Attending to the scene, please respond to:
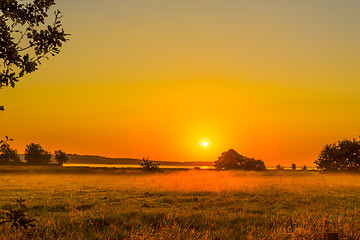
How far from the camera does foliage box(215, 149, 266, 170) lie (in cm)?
10075

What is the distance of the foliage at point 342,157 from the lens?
76.6 m

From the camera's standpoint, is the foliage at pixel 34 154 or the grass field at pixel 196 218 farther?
the foliage at pixel 34 154

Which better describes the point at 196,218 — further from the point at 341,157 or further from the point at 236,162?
the point at 236,162

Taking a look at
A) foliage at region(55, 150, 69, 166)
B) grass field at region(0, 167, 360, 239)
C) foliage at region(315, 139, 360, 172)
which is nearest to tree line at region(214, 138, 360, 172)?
foliage at region(315, 139, 360, 172)

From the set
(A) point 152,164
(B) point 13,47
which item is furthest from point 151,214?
(A) point 152,164

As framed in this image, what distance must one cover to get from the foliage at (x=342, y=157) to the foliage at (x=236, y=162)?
22.4 metres

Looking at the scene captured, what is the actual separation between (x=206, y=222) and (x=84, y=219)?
5.12m

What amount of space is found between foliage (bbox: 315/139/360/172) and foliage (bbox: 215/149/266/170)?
2236cm

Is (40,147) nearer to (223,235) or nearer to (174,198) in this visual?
(174,198)

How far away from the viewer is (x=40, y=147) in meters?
130

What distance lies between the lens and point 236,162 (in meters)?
103

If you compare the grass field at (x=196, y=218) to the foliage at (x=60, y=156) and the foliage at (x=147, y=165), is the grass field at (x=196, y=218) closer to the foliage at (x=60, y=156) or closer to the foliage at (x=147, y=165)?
the foliage at (x=147, y=165)

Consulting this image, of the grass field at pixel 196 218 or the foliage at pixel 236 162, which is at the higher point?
the foliage at pixel 236 162

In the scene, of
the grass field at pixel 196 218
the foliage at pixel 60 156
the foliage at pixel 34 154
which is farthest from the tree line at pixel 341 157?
the foliage at pixel 60 156
